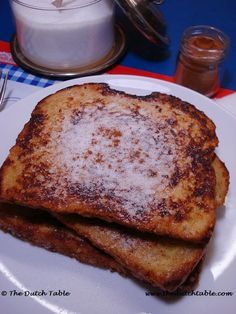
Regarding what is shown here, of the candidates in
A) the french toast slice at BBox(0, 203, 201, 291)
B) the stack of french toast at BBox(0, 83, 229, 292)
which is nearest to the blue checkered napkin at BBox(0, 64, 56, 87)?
the stack of french toast at BBox(0, 83, 229, 292)

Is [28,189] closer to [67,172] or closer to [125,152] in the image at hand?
[67,172]

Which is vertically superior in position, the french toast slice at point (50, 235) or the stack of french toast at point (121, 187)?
the stack of french toast at point (121, 187)

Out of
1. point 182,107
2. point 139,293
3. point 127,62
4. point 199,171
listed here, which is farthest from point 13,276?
point 127,62

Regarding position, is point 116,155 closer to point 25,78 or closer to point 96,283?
point 96,283

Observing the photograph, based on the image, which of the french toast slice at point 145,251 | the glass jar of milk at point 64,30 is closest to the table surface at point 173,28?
the glass jar of milk at point 64,30

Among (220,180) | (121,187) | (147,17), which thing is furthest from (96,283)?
(147,17)

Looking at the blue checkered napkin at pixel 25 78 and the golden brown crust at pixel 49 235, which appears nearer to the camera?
the golden brown crust at pixel 49 235

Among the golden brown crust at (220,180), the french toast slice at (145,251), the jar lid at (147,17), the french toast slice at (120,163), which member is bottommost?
the french toast slice at (145,251)

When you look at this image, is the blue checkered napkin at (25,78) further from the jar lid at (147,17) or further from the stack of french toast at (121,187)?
the stack of french toast at (121,187)
